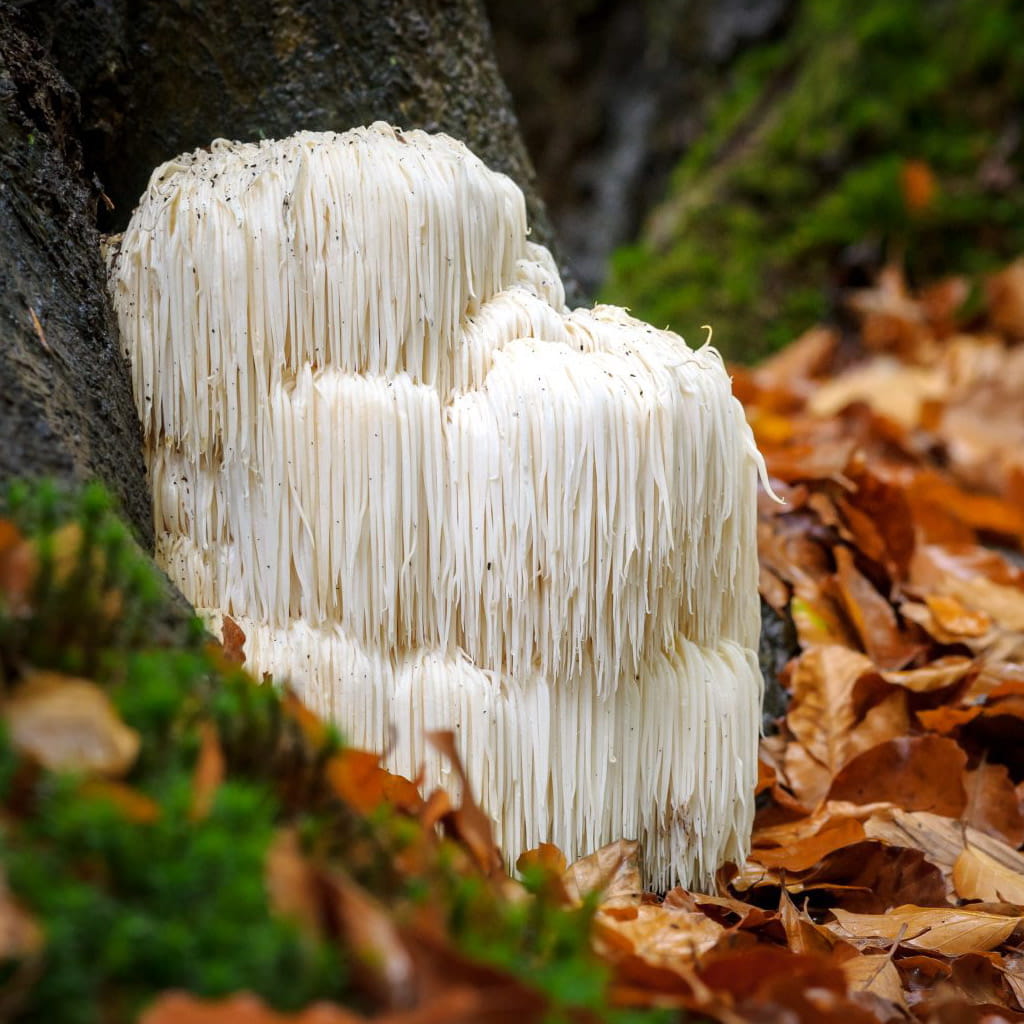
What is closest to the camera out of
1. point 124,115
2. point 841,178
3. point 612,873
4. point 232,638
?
point 232,638

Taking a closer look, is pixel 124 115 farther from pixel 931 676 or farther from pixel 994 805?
pixel 994 805

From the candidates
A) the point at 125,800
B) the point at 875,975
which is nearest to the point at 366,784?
the point at 125,800

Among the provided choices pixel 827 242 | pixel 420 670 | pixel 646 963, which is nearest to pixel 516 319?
pixel 420 670

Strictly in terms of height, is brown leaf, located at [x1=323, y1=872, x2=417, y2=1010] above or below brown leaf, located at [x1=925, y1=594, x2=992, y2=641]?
below

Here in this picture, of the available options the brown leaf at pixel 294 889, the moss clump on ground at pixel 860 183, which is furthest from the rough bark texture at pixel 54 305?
the moss clump on ground at pixel 860 183

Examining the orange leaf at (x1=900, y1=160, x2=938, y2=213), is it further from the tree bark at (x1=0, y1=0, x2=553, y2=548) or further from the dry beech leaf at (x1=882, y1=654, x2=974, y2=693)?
Result: the dry beech leaf at (x1=882, y1=654, x2=974, y2=693)

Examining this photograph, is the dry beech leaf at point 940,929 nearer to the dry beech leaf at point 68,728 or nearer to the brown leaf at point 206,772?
the brown leaf at point 206,772

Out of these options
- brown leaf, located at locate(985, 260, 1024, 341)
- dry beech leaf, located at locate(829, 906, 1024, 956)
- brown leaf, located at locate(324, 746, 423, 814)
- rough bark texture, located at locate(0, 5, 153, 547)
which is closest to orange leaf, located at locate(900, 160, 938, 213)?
brown leaf, located at locate(985, 260, 1024, 341)
